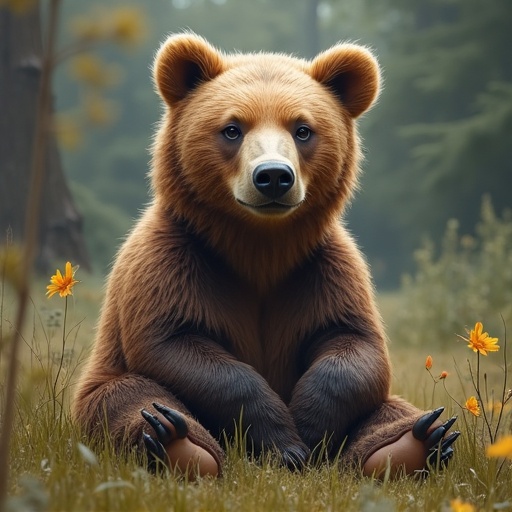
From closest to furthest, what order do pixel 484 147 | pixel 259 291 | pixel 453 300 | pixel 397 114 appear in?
pixel 259 291 < pixel 453 300 < pixel 484 147 < pixel 397 114

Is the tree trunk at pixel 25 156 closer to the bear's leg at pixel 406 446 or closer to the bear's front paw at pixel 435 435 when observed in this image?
the bear's leg at pixel 406 446

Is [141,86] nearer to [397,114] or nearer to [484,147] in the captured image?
[397,114]

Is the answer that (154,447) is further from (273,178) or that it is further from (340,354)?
(273,178)

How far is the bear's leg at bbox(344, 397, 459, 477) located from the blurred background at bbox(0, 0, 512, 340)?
4.68 ft

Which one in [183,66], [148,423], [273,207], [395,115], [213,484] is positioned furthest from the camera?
[395,115]

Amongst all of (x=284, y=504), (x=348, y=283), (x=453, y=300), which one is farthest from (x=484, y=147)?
(x=284, y=504)

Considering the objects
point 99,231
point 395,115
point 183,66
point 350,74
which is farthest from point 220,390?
point 395,115

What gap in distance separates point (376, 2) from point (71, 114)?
830 inches

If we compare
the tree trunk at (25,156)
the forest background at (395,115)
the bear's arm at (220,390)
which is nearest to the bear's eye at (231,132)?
the bear's arm at (220,390)

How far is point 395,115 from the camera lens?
21609 mm

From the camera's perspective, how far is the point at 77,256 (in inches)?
415

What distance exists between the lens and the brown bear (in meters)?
3.35

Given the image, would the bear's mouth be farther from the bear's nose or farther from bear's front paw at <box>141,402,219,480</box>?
bear's front paw at <box>141,402,219,480</box>

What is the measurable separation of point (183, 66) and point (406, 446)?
5.94ft
